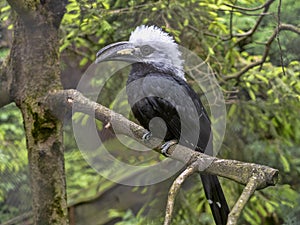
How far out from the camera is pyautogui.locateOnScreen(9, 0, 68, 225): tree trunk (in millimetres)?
2611

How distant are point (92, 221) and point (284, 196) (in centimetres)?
186

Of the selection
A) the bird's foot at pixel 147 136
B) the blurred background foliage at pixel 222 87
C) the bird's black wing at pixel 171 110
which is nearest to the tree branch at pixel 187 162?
the bird's foot at pixel 147 136

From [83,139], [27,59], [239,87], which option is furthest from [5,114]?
[239,87]

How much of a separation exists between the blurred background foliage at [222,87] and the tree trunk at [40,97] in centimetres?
58

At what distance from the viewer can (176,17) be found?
3711mm

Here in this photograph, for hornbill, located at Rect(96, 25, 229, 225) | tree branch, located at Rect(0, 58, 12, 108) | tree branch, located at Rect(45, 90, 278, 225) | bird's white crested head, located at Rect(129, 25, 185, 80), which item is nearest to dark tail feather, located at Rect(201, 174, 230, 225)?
hornbill, located at Rect(96, 25, 229, 225)

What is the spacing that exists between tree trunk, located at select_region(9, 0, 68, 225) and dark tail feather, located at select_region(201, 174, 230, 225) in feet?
2.52

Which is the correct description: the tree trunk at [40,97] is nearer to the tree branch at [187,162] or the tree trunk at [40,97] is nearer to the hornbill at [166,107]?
the tree branch at [187,162]

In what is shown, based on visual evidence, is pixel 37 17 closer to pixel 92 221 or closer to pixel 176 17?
pixel 176 17

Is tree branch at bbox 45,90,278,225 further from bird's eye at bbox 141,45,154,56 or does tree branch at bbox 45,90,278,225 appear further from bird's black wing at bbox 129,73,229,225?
bird's eye at bbox 141,45,154,56

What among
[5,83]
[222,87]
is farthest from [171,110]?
[222,87]

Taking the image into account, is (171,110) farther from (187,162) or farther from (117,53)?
(187,162)

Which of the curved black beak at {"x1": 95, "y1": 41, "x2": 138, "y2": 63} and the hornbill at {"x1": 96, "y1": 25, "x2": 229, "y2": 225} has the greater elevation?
the curved black beak at {"x1": 95, "y1": 41, "x2": 138, "y2": 63}

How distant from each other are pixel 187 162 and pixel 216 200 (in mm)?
461
